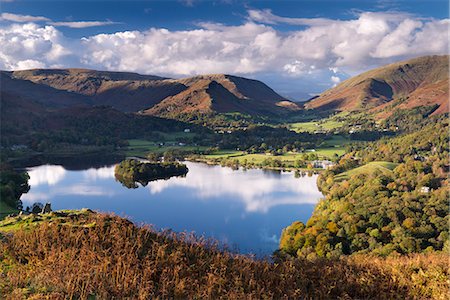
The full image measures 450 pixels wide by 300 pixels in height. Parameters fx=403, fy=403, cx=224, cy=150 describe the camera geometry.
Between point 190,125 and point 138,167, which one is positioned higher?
point 190,125

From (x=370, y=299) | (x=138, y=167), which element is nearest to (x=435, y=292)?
(x=370, y=299)

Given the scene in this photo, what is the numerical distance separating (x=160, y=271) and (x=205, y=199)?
59.2 meters

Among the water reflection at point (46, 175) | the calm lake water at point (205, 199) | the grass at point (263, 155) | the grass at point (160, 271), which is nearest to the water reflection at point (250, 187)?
the calm lake water at point (205, 199)

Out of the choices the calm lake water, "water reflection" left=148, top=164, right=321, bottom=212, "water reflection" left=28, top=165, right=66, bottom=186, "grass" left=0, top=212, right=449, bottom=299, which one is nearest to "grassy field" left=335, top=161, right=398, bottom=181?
"water reflection" left=148, top=164, right=321, bottom=212

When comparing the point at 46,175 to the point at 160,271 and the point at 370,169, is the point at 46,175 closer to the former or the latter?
the point at 370,169

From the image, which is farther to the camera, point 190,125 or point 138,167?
point 190,125

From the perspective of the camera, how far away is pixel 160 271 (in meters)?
9.02

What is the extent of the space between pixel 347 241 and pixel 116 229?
31997 mm

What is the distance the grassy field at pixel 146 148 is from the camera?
119m

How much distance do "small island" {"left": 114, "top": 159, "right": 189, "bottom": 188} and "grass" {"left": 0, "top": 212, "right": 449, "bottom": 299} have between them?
69.9 m

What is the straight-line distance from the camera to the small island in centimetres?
8269

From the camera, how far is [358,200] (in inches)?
2020

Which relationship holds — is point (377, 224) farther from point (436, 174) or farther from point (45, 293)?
point (45, 293)

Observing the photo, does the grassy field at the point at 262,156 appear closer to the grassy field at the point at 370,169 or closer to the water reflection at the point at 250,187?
the water reflection at the point at 250,187
